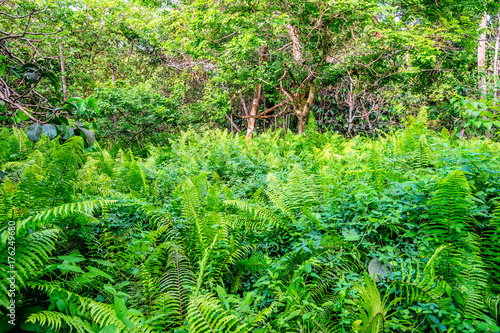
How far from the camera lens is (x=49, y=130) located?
1480 millimetres

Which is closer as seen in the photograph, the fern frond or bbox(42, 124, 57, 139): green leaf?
bbox(42, 124, 57, 139): green leaf

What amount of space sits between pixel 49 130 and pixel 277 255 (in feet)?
6.07

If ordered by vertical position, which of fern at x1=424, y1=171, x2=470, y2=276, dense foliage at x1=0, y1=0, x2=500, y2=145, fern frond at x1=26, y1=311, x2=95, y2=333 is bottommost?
fern frond at x1=26, y1=311, x2=95, y2=333

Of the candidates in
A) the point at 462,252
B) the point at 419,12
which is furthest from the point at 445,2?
the point at 462,252

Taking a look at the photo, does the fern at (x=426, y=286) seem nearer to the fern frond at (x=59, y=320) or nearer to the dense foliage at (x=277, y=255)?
the dense foliage at (x=277, y=255)

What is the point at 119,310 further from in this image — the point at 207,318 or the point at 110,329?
the point at 207,318

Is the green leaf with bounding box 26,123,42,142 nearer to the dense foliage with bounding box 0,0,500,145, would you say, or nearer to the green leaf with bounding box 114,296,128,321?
the green leaf with bounding box 114,296,128,321

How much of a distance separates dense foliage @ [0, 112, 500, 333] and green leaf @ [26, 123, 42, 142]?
0.48 metres

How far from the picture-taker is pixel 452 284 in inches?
74.2

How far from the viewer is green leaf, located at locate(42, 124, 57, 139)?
1.46 metres

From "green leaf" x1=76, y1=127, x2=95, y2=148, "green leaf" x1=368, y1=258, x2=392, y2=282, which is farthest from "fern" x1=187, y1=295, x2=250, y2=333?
"green leaf" x1=76, y1=127, x2=95, y2=148

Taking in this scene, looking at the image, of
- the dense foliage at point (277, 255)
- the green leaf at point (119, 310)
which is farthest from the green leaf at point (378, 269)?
the green leaf at point (119, 310)

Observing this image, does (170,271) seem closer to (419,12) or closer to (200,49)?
(200,49)

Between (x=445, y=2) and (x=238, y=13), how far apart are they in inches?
155
